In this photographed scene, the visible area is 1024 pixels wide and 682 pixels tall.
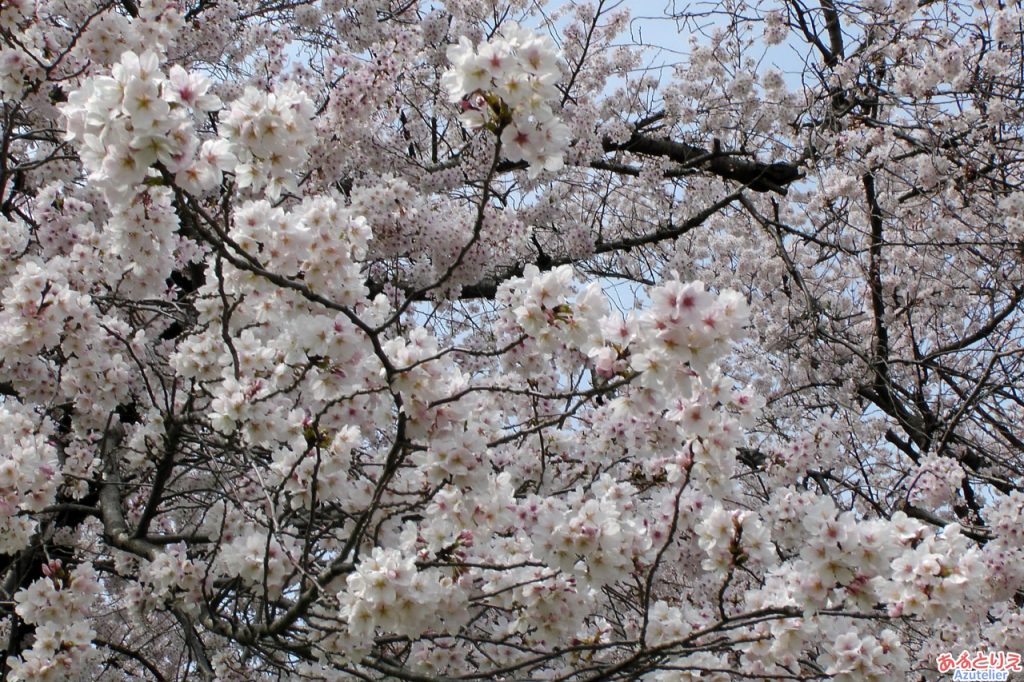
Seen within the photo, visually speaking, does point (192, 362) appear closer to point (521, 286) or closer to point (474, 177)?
point (521, 286)

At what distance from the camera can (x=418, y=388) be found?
7.82 ft

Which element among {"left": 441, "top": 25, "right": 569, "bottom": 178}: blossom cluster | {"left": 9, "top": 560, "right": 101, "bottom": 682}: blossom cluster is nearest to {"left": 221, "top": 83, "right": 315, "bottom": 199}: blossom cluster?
{"left": 441, "top": 25, "right": 569, "bottom": 178}: blossom cluster

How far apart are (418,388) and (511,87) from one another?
33.9 inches

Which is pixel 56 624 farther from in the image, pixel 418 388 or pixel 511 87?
pixel 511 87

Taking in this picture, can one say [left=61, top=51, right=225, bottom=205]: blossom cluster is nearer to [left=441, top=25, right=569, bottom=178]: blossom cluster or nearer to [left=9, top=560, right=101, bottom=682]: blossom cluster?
[left=441, top=25, right=569, bottom=178]: blossom cluster

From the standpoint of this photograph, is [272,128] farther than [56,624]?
No

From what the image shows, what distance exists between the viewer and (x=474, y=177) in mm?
5684

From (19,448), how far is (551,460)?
2.01m

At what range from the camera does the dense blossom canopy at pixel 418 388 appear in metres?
2.23

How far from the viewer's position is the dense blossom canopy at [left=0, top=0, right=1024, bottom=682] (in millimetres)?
2229

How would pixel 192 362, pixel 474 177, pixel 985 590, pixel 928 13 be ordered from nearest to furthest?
1. pixel 192 362
2. pixel 985 590
3. pixel 474 177
4. pixel 928 13

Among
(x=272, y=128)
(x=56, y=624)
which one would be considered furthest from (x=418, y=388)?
(x=56, y=624)

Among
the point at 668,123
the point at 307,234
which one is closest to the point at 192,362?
the point at 307,234

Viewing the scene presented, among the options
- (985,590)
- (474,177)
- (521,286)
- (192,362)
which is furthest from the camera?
(474,177)
